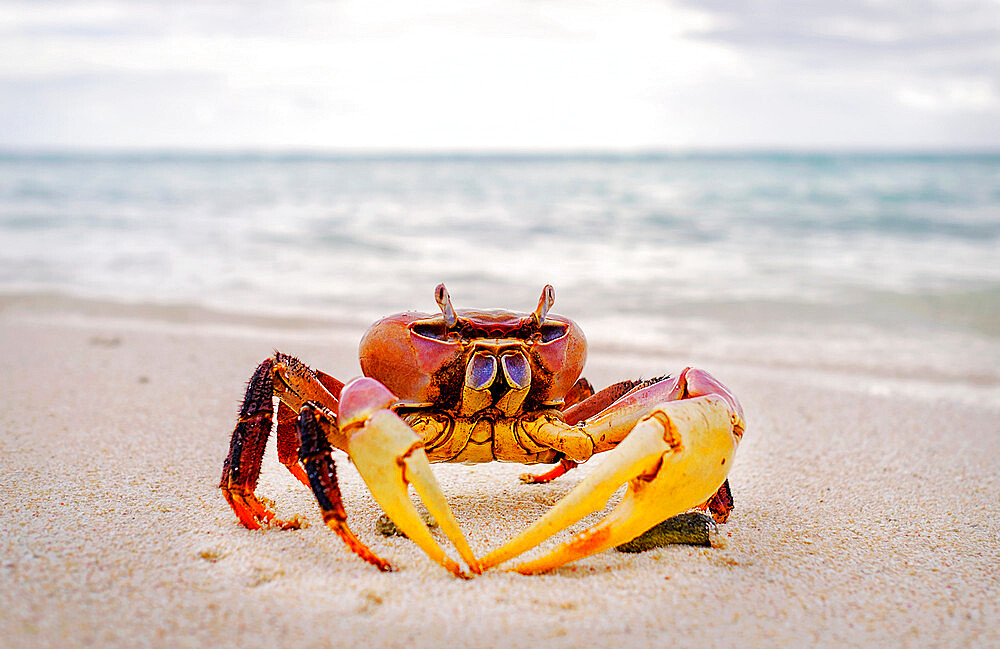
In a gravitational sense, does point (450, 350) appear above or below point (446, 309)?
below

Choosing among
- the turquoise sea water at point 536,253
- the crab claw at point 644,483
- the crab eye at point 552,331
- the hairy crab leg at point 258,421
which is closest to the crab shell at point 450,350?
the crab eye at point 552,331

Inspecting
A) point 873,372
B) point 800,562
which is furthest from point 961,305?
point 800,562

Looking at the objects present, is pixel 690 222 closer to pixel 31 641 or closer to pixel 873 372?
pixel 873 372

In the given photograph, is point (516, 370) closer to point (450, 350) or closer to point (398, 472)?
point (450, 350)

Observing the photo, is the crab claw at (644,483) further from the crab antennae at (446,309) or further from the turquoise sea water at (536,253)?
the turquoise sea water at (536,253)

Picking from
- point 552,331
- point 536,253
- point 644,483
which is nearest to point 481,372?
point 552,331

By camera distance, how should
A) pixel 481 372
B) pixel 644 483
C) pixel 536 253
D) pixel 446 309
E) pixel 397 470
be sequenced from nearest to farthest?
pixel 397 470, pixel 644 483, pixel 481 372, pixel 446 309, pixel 536 253
